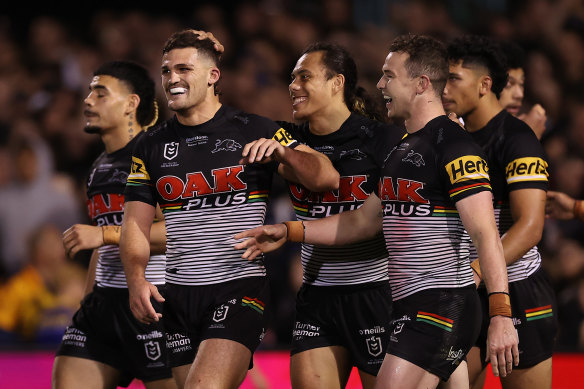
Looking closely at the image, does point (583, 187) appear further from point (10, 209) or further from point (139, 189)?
point (10, 209)

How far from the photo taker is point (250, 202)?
4562 mm

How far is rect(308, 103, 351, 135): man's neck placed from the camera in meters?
5.04

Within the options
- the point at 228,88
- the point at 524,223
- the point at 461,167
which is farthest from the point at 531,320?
the point at 228,88

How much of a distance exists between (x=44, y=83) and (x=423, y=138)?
24.4 feet

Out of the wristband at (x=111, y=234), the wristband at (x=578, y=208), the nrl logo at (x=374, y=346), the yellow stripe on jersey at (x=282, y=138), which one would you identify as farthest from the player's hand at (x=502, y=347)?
the wristband at (x=111, y=234)

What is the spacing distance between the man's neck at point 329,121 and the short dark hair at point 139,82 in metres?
1.23

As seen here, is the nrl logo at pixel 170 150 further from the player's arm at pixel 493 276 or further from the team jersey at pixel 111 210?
the player's arm at pixel 493 276

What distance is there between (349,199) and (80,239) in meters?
1.49

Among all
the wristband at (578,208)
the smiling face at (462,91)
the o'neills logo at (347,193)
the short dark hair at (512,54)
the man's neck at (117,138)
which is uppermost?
the short dark hair at (512,54)

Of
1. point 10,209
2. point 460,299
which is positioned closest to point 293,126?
point 460,299

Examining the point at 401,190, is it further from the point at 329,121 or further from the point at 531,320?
the point at 531,320

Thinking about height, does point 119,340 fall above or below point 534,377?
above

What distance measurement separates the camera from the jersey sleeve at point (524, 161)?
4686 mm

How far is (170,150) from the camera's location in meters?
4.62
